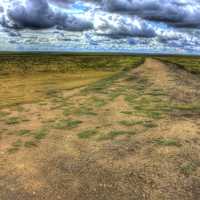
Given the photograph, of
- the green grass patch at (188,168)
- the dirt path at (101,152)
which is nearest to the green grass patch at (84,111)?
the dirt path at (101,152)

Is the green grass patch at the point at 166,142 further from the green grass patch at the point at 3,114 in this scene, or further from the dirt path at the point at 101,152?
Answer: the green grass patch at the point at 3,114

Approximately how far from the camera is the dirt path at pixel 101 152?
Answer: 25.8 ft

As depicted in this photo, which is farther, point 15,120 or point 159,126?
point 15,120

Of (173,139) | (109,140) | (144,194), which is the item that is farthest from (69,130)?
(144,194)

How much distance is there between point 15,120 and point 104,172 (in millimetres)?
7498

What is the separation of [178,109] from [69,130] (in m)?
6.23

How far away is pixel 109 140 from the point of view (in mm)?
11508

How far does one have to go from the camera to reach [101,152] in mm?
10328

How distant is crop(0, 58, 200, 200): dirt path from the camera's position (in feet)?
25.8

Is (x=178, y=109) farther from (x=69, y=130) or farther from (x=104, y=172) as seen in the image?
(x=104, y=172)

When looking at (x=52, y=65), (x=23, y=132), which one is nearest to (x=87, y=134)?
(x=23, y=132)

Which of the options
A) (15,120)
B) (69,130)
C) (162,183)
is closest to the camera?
(162,183)

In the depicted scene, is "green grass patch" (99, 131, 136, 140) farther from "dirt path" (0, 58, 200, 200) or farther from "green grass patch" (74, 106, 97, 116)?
"green grass patch" (74, 106, 97, 116)

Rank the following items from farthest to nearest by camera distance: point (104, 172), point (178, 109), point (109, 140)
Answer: point (178, 109) → point (109, 140) → point (104, 172)
